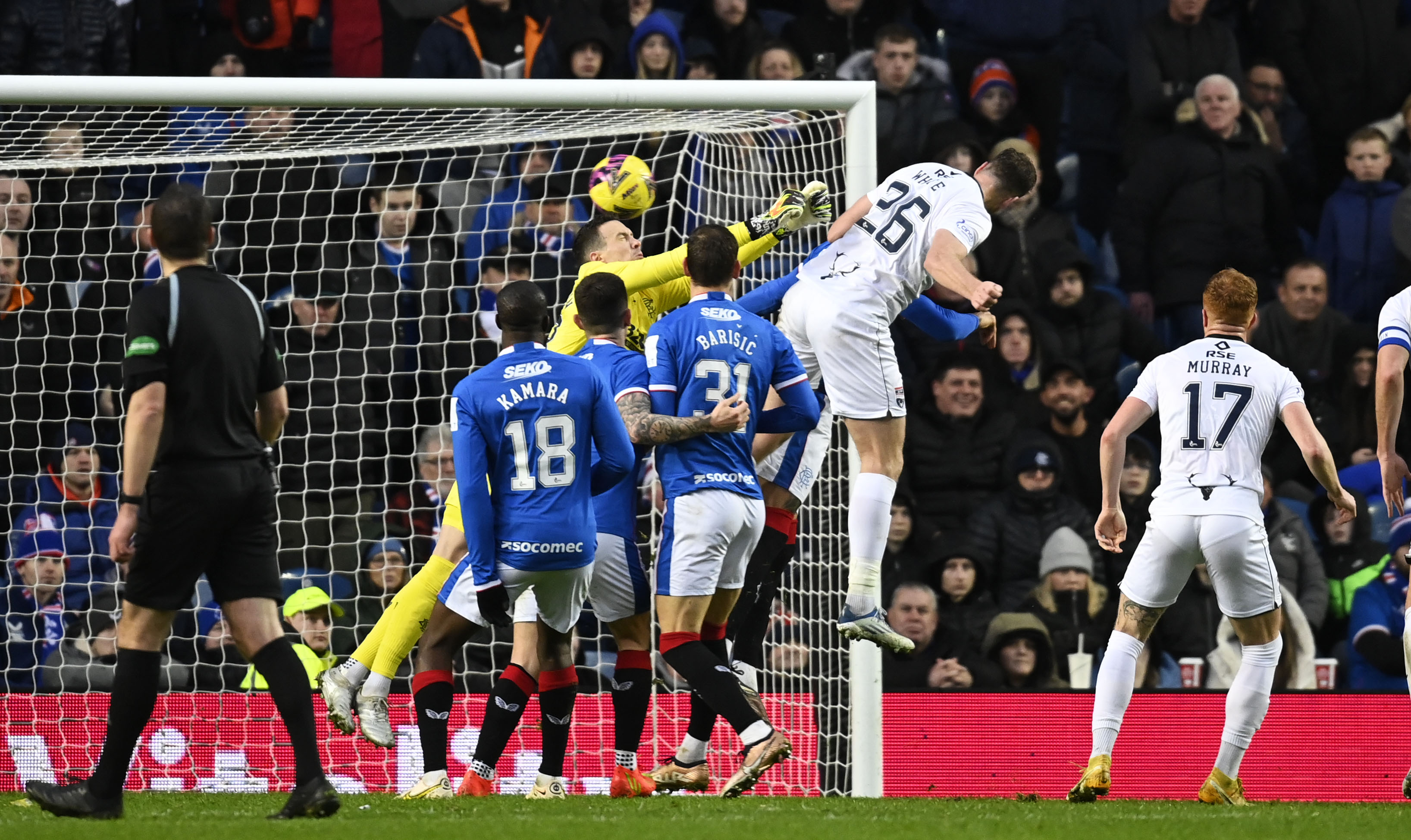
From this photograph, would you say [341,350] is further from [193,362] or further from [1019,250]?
[193,362]

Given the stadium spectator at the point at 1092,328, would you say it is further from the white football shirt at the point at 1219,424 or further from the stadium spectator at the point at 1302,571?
the white football shirt at the point at 1219,424

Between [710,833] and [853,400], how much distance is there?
2537mm

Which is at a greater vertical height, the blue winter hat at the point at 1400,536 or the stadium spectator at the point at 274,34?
the stadium spectator at the point at 274,34

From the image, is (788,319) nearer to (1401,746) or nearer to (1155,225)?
(1401,746)

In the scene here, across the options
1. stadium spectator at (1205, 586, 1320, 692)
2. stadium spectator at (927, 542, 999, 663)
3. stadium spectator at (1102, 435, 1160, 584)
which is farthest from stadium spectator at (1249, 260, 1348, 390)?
stadium spectator at (927, 542, 999, 663)

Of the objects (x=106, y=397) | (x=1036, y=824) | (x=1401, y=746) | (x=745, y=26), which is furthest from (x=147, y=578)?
(x=745, y=26)

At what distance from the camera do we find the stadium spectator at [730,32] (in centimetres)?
→ 1174

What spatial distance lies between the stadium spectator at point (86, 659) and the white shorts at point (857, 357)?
13.6 ft

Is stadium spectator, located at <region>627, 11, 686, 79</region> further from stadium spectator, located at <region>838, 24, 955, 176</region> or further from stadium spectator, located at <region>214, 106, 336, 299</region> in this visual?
stadium spectator, located at <region>214, 106, 336, 299</region>

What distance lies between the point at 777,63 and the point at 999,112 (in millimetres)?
1503

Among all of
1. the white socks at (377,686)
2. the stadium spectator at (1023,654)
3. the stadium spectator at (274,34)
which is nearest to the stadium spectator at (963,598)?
the stadium spectator at (1023,654)

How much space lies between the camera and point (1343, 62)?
11.9 meters

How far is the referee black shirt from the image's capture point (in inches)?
211

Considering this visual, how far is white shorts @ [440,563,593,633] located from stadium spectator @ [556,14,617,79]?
500 cm
